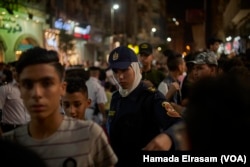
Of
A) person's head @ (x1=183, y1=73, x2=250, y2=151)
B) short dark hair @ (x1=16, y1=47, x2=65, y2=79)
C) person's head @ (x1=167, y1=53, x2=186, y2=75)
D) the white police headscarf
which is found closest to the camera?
person's head @ (x1=183, y1=73, x2=250, y2=151)

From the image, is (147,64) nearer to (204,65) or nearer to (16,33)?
(204,65)

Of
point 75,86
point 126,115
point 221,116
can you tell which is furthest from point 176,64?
point 221,116

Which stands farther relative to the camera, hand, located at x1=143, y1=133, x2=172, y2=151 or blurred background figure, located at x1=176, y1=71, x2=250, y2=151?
hand, located at x1=143, y1=133, x2=172, y2=151

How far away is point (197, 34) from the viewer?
76438 millimetres

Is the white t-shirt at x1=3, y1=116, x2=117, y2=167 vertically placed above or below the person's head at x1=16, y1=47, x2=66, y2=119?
below

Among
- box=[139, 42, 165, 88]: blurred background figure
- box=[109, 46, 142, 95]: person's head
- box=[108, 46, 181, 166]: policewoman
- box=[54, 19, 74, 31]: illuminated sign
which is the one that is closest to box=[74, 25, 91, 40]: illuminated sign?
box=[54, 19, 74, 31]: illuminated sign

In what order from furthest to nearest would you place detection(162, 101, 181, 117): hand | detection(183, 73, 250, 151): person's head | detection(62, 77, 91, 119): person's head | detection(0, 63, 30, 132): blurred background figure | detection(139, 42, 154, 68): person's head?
detection(139, 42, 154, 68): person's head, detection(0, 63, 30, 132): blurred background figure, detection(62, 77, 91, 119): person's head, detection(162, 101, 181, 117): hand, detection(183, 73, 250, 151): person's head

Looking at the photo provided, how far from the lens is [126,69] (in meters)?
4.21

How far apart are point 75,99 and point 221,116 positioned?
292cm

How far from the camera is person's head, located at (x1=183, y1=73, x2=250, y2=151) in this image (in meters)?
1.41

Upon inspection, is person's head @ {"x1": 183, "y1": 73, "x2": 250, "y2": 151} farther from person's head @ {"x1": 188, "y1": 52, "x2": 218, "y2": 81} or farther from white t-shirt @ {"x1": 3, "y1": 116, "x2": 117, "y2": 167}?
person's head @ {"x1": 188, "y1": 52, "x2": 218, "y2": 81}

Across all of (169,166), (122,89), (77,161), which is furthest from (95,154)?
(122,89)

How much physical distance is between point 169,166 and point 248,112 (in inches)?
55.2

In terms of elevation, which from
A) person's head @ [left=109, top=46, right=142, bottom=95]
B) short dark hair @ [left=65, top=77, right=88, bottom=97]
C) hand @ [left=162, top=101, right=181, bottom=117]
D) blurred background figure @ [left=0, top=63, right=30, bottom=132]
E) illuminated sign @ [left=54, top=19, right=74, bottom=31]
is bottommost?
blurred background figure @ [left=0, top=63, right=30, bottom=132]
